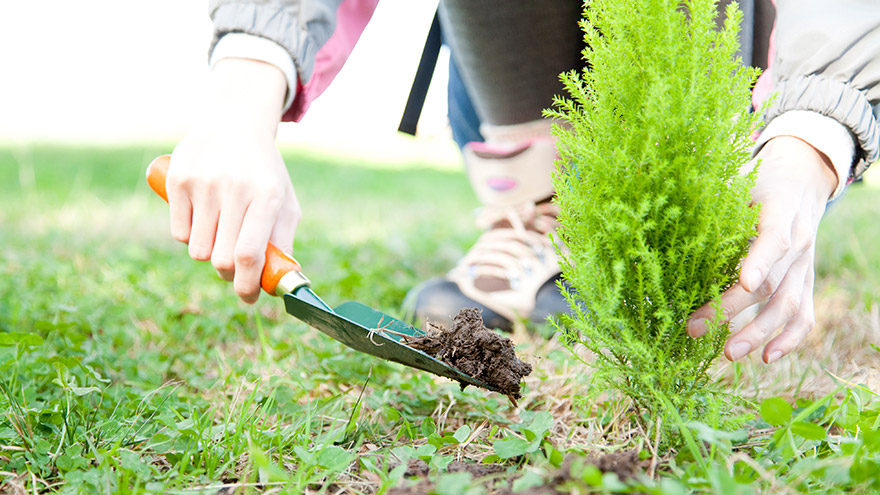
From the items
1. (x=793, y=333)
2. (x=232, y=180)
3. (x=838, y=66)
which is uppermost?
(x=838, y=66)

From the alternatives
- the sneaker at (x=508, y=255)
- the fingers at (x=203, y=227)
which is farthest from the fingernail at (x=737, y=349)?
the fingers at (x=203, y=227)

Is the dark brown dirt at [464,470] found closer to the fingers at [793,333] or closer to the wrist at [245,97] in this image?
the fingers at [793,333]

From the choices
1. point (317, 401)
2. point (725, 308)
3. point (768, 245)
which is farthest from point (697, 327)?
point (317, 401)

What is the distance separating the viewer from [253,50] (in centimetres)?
187

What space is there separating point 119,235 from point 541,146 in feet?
9.97

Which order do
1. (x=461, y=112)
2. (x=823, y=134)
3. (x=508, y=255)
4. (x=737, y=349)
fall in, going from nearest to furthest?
(x=737, y=349) < (x=823, y=134) < (x=508, y=255) < (x=461, y=112)

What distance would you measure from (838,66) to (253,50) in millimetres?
1567

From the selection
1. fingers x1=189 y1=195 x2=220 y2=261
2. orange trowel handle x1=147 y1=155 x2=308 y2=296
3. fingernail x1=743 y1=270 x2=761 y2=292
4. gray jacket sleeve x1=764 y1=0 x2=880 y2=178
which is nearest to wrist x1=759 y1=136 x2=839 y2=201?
gray jacket sleeve x1=764 y1=0 x2=880 y2=178

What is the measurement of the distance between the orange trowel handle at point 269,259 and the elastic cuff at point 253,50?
1.14 ft

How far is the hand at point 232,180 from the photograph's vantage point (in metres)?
1.71

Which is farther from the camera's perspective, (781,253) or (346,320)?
(346,320)

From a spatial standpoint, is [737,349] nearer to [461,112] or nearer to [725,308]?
[725,308]

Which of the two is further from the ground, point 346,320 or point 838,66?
point 838,66

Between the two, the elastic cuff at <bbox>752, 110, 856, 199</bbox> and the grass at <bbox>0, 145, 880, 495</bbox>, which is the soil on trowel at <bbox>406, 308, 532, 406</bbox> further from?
the elastic cuff at <bbox>752, 110, 856, 199</bbox>
